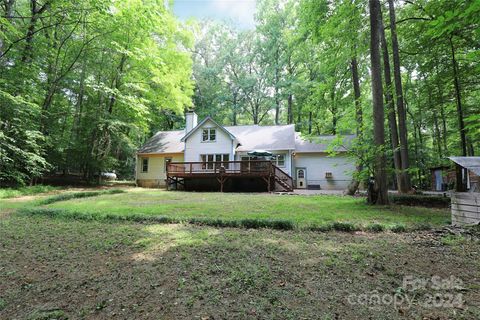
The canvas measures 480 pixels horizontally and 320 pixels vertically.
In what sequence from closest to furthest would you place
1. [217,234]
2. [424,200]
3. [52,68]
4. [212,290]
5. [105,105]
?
[212,290]
[217,234]
[424,200]
[52,68]
[105,105]

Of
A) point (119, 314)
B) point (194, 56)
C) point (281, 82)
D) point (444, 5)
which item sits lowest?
point (119, 314)

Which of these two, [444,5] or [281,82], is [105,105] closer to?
[281,82]

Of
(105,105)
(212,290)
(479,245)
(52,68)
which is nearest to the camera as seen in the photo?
(212,290)

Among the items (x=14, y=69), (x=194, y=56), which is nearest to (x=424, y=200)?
(x=14, y=69)

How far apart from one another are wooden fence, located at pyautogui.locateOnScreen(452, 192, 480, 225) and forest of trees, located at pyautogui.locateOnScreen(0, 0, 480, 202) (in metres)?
1.68

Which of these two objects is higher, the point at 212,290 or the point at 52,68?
the point at 52,68

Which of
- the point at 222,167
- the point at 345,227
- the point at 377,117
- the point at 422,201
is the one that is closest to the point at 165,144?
the point at 222,167

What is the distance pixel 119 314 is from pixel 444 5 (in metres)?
11.4

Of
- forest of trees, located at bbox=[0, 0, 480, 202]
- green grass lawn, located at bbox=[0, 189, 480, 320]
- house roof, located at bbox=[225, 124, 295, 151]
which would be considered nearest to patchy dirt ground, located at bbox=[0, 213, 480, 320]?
green grass lawn, located at bbox=[0, 189, 480, 320]

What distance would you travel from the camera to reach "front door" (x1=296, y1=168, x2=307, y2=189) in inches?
773

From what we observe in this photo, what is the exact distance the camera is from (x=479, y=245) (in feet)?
13.5

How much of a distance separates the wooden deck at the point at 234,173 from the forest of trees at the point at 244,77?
385 centimetres

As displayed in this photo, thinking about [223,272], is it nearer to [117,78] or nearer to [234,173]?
[234,173]

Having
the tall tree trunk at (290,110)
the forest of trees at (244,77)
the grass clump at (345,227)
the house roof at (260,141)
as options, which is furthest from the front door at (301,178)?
the grass clump at (345,227)
